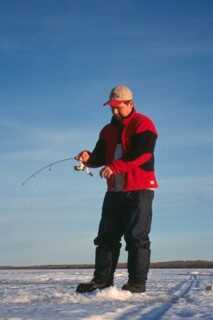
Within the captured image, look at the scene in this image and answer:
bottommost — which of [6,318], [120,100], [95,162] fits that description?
[6,318]

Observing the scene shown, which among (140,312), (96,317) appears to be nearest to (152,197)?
(140,312)

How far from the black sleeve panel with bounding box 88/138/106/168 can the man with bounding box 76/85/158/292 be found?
0.14m

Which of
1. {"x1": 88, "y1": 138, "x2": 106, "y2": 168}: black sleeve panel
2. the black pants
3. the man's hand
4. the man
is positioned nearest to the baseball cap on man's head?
the man

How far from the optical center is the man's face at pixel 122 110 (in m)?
5.97

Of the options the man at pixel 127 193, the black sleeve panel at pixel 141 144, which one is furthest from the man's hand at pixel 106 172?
the black sleeve panel at pixel 141 144

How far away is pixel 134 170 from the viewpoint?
572 centimetres

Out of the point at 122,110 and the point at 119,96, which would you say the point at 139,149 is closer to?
the point at 122,110

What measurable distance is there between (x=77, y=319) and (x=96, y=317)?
0.42ft

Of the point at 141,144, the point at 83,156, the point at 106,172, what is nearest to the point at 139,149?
the point at 141,144

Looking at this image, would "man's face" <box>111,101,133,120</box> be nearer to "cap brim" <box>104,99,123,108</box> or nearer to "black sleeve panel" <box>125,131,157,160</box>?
"cap brim" <box>104,99,123,108</box>

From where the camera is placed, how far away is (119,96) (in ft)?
19.5

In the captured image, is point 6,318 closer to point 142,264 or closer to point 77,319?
point 77,319

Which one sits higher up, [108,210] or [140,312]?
[108,210]

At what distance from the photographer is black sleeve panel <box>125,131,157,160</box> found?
573 cm
